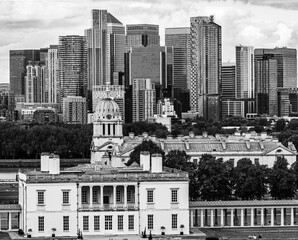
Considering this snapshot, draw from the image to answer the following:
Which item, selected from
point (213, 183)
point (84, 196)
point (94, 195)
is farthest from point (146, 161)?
point (213, 183)

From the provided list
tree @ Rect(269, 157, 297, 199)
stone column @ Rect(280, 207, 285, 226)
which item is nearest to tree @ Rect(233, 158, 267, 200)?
tree @ Rect(269, 157, 297, 199)

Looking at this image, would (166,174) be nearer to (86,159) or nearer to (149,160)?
(149,160)

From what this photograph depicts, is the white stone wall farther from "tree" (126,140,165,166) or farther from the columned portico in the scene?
"tree" (126,140,165,166)

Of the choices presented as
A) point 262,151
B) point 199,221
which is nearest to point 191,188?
point 199,221

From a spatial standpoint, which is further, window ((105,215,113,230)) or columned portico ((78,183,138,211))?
columned portico ((78,183,138,211))

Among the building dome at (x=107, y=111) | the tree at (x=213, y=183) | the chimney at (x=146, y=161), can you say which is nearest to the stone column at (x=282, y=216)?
the tree at (x=213, y=183)

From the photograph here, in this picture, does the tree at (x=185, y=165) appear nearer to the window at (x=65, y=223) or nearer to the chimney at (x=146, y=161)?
the chimney at (x=146, y=161)

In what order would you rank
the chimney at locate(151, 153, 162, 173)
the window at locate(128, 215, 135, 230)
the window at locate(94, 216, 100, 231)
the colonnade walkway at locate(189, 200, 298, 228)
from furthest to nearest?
the colonnade walkway at locate(189, 200, 298, 228) → the chimney at locate(151, 153, 162, 173) → the window at locate(128, 215, 135, 230) → the window at locate(94, 216, 100, 231)
